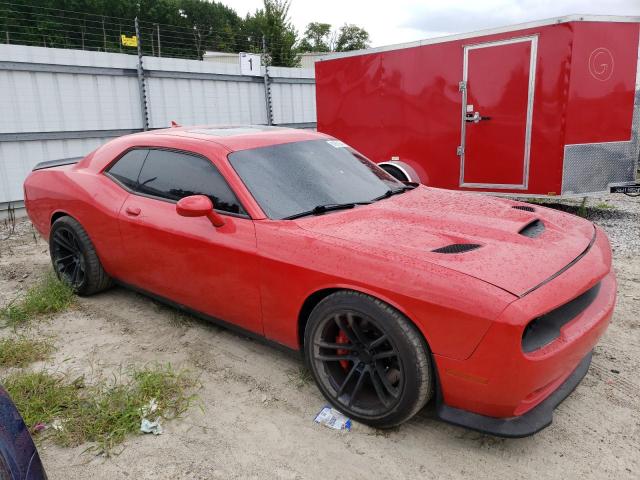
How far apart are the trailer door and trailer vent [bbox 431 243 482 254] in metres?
4.36

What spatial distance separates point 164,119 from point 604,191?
7.97 meters

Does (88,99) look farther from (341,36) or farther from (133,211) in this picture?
(341,36)

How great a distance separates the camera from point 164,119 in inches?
400

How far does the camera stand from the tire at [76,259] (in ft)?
13.8

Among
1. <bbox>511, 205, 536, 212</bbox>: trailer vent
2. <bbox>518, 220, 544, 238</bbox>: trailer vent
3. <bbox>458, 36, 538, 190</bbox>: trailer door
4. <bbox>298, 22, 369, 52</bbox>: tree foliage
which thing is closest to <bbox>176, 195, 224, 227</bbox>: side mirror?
<bbox>518, 220, 544, 238</bbox>: trailer vent

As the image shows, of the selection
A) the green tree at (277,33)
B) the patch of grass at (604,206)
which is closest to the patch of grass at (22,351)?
the patch of grass at (604,206)

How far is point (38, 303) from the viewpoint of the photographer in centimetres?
416

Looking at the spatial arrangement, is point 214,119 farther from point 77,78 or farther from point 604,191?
point 604,191

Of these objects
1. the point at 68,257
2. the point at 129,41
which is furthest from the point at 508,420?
the point at 129,41

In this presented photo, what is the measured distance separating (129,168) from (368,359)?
254 cm

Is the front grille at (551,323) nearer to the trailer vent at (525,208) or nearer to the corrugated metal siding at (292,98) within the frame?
the trailer vent at (525,208)

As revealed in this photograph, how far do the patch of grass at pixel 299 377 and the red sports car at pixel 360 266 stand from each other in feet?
0.93

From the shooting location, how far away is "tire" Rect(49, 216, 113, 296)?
4.21 m

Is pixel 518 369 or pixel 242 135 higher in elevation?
pixel 242 135
